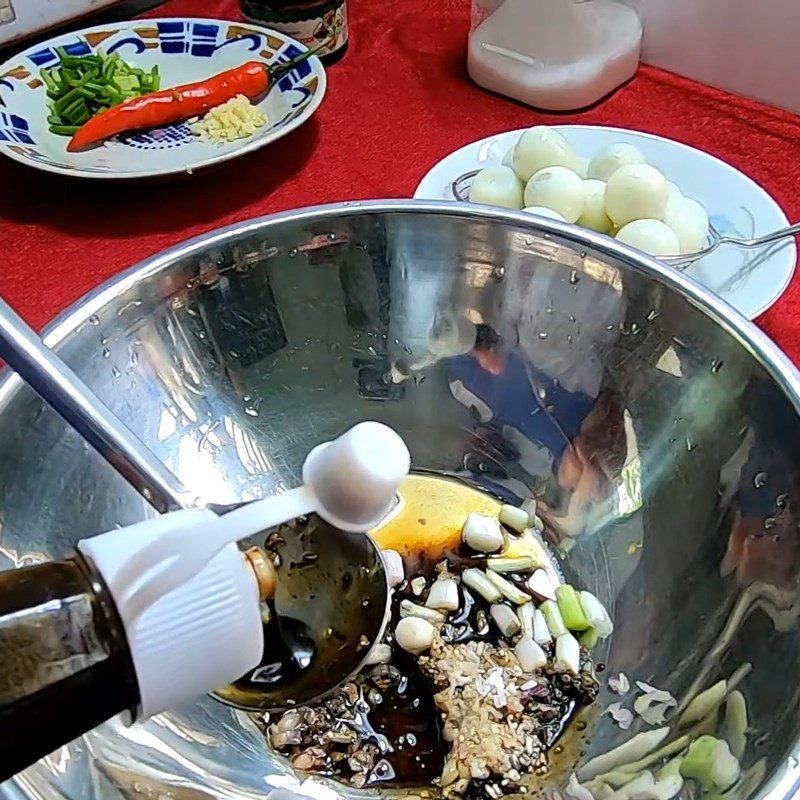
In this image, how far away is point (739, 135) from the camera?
918 millimetres

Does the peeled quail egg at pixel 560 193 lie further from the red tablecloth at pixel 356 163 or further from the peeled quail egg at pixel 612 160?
the red tablecloth at pixel 356 163

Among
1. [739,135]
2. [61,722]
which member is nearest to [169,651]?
[61,722]

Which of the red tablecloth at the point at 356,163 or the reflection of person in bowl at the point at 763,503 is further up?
the reflection of person in bowl at the point at 763,503

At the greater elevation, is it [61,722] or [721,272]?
[61,722]

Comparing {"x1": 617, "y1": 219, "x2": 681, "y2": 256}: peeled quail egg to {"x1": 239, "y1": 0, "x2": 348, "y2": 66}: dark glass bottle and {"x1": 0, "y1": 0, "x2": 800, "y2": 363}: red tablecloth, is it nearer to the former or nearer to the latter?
{"x1": 0, "y1": 0, "x2": 800, "y2": 363}: red tablecloth

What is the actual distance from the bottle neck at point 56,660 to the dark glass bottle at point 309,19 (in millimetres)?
801

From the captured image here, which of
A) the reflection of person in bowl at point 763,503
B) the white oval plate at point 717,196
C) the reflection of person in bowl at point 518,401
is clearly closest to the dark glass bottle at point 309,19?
the white oval plate at point 717,196

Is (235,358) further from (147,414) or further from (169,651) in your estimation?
(169,651)

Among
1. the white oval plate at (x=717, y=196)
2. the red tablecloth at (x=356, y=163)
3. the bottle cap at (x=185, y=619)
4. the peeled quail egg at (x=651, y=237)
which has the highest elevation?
the bottle cap at (x=185, y=619)

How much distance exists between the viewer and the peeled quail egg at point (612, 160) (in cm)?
74

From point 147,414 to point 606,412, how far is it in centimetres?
26

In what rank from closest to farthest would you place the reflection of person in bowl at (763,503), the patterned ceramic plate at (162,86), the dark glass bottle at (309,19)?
the reflection of person in bowl at (763,503)
the patterned ceramic plate at (162,86)
the dark glass bottle at (309,19)

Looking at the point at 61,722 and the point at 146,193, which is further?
the point at 146,193

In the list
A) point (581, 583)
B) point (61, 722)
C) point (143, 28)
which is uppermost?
point (61, 722)
